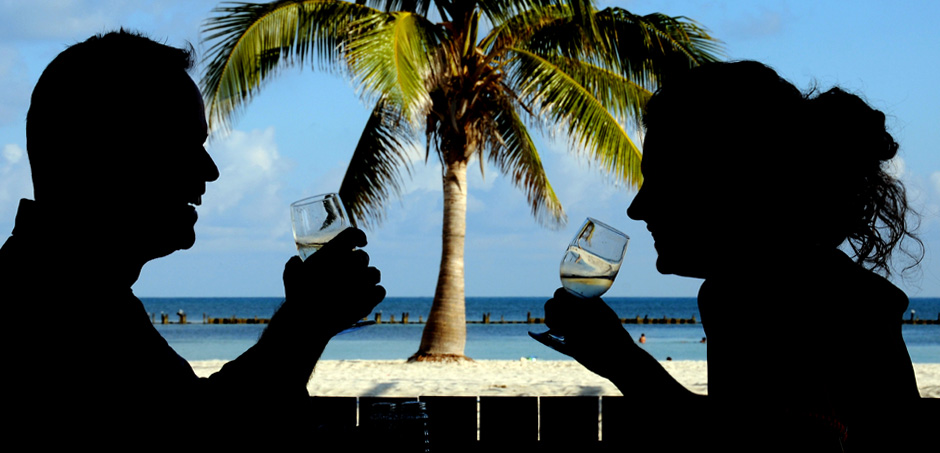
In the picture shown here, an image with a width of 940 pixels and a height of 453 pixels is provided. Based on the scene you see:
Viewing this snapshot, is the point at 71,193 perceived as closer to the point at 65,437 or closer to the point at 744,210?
the point at 65,437

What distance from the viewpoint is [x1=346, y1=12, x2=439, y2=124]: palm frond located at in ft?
31.8

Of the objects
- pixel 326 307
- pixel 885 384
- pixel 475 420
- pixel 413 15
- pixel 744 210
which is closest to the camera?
pixel 885 384

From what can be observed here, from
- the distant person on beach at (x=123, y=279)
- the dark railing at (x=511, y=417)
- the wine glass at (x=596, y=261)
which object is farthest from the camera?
the dark railing at (x=511, y=417)

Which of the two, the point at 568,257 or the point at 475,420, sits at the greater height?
the point at 568,257

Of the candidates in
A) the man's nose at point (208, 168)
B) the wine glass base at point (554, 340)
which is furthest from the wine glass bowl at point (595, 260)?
the man's nose at point (208, 168)

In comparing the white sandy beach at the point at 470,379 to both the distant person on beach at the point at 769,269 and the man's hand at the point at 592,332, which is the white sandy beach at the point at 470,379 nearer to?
the man's hand at the point at 592,332

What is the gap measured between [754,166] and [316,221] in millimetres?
990

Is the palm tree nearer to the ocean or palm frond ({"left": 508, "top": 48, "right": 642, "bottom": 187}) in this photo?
palm frond ({"left": 508, "top": 48, "right": 642, "bottom": 187})

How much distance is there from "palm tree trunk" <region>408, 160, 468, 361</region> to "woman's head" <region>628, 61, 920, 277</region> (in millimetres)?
12324

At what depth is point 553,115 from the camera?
1219 centimetres

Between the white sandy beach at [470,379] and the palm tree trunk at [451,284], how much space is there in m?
0.30

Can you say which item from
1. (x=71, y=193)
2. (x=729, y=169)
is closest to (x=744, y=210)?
(x=729, y=169)

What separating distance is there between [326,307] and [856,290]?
2.90 feet

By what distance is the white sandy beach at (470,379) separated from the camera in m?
11.7
